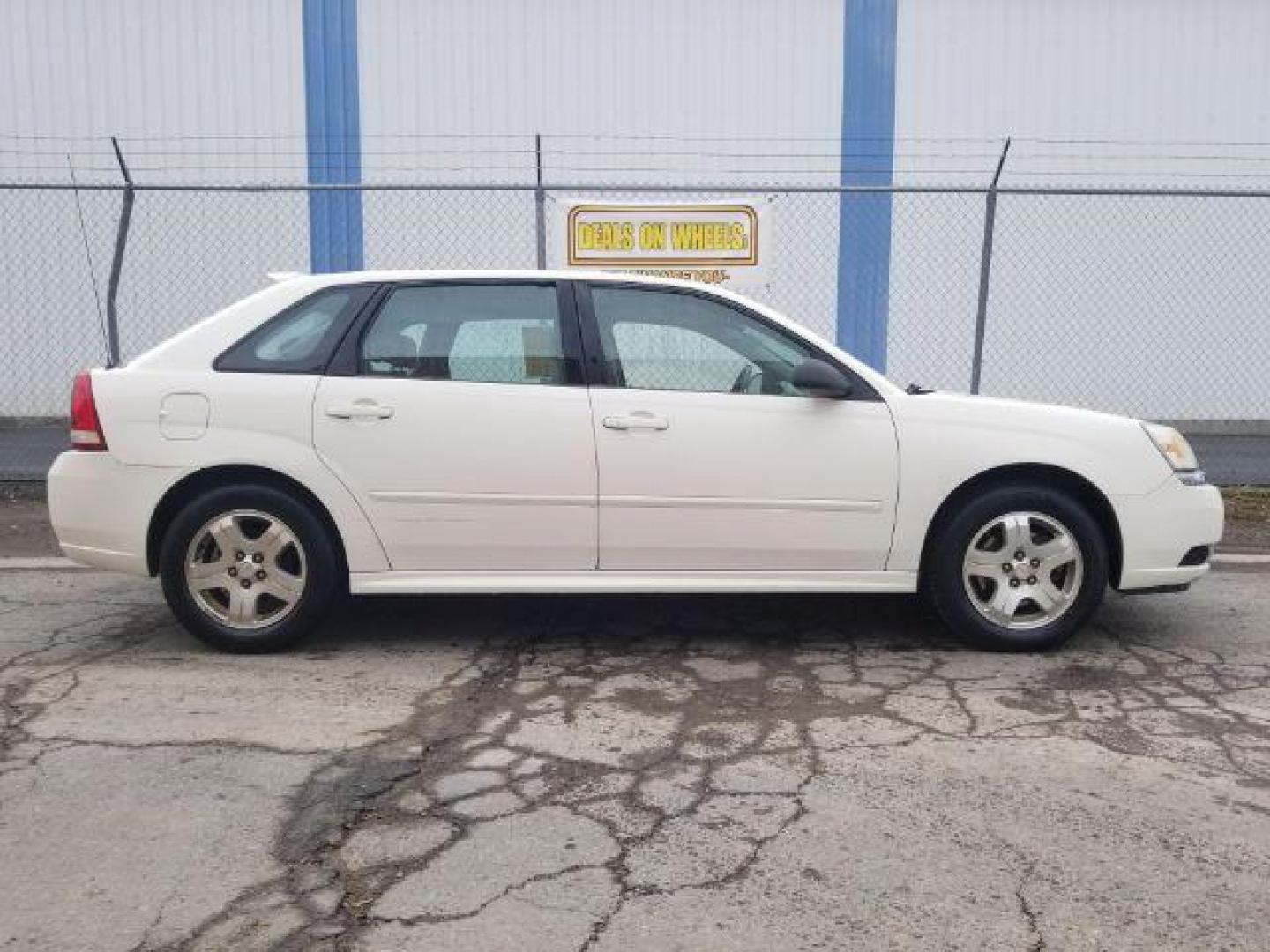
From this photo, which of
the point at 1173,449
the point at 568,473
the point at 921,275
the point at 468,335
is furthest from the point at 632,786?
the point at 921,275

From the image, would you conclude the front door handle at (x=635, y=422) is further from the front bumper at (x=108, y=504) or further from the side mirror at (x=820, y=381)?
the front bumper at (x=108, y=504)

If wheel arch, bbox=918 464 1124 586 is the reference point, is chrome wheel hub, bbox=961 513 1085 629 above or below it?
below

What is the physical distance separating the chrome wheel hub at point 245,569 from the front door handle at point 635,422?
1.31 m

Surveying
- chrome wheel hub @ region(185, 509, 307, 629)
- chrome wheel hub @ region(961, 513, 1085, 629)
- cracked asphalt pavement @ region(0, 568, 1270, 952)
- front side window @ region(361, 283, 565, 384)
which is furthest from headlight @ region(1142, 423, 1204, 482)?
chrome wheel hub @ region(185, 509, 307, 629)

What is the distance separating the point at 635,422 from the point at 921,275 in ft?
27.3

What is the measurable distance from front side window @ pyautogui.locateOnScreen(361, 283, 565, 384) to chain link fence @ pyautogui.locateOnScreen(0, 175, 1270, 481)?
734cm

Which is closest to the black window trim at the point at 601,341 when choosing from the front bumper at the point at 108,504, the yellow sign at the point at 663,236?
the front bumper at the point at 108,504

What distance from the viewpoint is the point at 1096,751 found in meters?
3.87

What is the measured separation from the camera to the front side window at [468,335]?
4906 millimetres

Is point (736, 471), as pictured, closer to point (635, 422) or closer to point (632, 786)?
point (635, 422)

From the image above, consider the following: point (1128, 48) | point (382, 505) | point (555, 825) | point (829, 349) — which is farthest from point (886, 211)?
point (555, 825)

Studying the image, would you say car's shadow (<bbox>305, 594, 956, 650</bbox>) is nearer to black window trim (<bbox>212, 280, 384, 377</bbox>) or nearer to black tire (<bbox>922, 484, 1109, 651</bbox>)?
black tire (<bbox>922, 484, 1109, 651</bbox>)

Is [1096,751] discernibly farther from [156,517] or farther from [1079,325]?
[1079,325]

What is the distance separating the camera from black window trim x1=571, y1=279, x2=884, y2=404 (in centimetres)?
491
